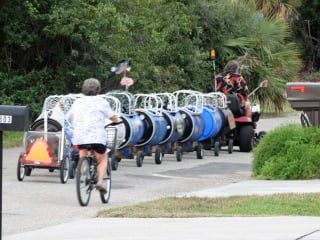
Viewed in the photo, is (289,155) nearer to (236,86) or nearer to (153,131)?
(153,131)

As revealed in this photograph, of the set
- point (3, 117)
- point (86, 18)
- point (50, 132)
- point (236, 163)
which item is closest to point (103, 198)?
point (50, 132)

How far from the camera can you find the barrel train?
627 inches

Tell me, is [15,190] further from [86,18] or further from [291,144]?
[86,18]

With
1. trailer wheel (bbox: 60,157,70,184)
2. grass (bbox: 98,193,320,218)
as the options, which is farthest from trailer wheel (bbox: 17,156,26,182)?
grass (bbox: 98,193,320,218)

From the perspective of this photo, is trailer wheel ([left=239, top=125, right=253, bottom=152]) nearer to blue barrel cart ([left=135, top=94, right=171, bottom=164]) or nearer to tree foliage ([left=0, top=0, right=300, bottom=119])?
blue barrel cart ([left=135, top=94, right=171, bottom=164])

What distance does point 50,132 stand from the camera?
52.9 feet

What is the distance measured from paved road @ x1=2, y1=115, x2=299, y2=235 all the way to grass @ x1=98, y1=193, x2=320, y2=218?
617 mm

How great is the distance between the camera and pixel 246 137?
22078 millimetres

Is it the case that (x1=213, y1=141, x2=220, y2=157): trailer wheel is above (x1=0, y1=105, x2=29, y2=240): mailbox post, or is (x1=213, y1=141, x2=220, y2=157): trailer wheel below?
above

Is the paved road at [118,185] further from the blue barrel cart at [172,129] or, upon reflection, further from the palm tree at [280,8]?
the palm tree at [280,8]

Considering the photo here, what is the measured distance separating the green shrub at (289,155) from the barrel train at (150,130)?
99.8 inches

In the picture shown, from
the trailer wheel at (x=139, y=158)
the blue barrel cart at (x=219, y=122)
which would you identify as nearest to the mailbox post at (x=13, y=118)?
the trailer wheel at (x=139, y=158)

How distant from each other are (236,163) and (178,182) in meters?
3.58

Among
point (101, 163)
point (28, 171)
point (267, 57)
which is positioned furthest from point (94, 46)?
point (101, 163)
